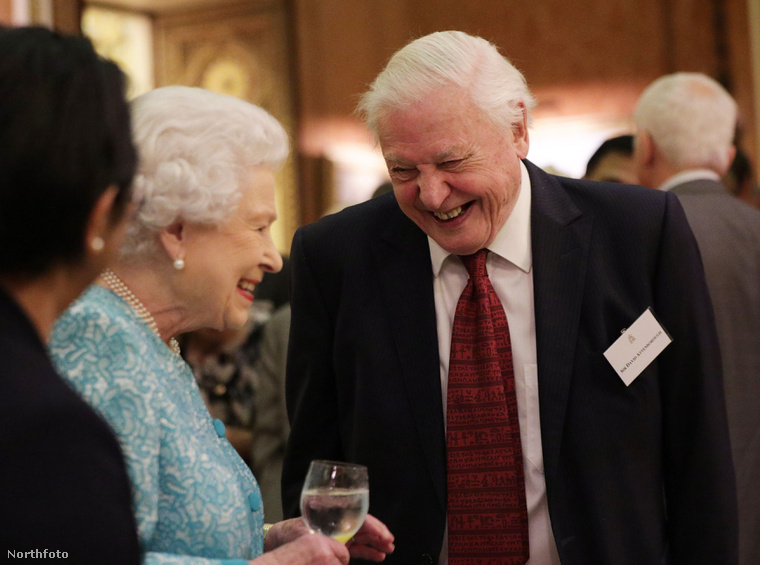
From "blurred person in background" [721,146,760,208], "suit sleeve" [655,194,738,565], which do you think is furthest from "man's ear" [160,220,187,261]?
"blurred person in background" [721,146,760,208]

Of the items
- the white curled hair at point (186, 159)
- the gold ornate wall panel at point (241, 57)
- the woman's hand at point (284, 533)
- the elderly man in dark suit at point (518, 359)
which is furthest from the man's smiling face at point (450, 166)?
the gold ornate wall panel at point (241, 57)

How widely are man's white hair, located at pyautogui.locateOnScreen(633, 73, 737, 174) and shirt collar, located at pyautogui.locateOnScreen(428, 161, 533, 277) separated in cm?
130

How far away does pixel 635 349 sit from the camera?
1939 mm

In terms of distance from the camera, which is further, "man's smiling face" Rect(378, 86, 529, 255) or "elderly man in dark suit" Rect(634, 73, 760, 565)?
"elderly man in dark suit" Rect(634, 73, 760, 565)

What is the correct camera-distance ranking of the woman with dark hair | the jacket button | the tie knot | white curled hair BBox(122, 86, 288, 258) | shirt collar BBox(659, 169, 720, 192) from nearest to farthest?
the woman with dark hair < white curled hair BBox(122, 86, 288, 258) < the jacket button < the tie knot < shirt collar BBox(659, 169, 720, 192)

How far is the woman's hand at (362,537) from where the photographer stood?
1.66 meters

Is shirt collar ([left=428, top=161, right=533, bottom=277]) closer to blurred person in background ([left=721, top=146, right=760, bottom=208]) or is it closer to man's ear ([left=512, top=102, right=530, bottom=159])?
man's ear ([left=512, top=102, right=530, bottom=159])

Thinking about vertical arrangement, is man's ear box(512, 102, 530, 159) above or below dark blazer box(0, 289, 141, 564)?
above

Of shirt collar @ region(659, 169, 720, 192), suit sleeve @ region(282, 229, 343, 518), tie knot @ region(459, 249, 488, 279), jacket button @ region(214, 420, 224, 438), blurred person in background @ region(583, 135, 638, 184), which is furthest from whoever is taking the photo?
blurred person in background @ region(583, 135, 638, 184)

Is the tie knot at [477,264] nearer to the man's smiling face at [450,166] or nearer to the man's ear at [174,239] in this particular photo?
the man's smiling face at [450,166]

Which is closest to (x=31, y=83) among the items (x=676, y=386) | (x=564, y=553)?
(x=564, y=553)

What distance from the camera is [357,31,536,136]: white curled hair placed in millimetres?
1967

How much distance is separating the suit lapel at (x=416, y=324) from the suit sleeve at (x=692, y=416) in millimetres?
532

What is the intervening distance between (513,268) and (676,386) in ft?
1.51
